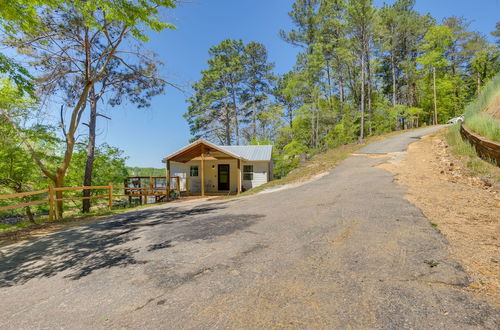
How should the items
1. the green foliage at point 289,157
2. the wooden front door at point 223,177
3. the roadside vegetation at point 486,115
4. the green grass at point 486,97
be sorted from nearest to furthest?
the roadside vegetation at point 486,115
the green grass at point 486,97
the wooden front door at point 223,177
the green foliage at point 289,157

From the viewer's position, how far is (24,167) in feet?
39.7

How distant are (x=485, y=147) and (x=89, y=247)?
10269 mm

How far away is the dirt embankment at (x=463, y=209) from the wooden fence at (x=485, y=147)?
1.68 feet

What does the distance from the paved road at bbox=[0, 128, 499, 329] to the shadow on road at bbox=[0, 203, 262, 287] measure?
33mm

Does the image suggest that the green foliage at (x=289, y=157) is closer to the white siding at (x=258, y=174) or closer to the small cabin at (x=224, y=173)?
the small cabin at (x=224, y=173)

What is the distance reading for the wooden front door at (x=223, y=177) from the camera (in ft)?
56.5

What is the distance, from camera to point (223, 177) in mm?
17297

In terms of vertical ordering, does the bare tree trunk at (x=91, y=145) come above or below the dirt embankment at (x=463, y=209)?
above

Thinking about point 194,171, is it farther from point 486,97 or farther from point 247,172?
point 486,97

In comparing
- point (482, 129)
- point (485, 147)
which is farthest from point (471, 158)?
point (482, 129)

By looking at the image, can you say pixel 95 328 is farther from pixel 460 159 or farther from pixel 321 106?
pixel 321 106

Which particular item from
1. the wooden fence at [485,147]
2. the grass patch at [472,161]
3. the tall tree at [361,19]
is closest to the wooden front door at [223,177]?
the grass patch at [472,161]

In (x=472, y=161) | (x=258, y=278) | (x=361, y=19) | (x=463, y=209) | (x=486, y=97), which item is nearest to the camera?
(x=258, y=278)

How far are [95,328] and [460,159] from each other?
1029 centimetres
